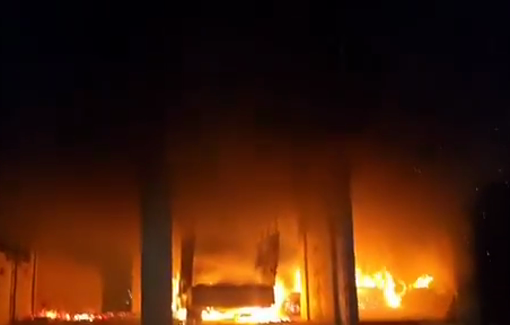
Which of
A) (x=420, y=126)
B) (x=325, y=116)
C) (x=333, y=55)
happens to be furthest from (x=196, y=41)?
(x=420, y=126)

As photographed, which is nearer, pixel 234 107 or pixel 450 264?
pixel 234 107

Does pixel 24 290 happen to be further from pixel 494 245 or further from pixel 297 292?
pixel 494 245

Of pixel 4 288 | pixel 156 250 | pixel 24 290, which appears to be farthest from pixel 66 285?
pixel 156 250

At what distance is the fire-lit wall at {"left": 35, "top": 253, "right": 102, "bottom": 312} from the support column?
0.84 meters

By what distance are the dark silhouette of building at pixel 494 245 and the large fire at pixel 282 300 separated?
490mm

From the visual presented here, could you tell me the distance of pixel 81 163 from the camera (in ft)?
10.9

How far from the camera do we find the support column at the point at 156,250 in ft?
11.6

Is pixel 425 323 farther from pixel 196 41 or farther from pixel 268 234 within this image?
pixel 196 41

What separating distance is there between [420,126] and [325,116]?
434 mm

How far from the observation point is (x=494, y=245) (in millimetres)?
3426

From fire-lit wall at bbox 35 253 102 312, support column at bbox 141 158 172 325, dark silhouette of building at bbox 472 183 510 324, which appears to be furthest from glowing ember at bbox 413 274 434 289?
fire-lit wall at bbox 35 253 102 312

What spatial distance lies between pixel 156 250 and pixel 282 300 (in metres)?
1.20

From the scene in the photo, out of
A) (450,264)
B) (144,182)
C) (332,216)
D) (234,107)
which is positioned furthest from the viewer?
A: (332,216)

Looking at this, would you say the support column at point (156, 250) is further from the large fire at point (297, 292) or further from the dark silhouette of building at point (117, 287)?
the dark silhouette of building at point (117, 287)
